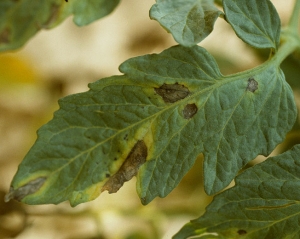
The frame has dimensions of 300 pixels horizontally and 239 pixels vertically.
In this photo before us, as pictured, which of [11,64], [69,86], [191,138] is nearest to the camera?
[191,138]

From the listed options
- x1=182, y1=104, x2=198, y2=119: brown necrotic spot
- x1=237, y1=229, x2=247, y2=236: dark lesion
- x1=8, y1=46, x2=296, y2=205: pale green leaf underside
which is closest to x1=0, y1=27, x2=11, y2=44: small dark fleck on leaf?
x1=8, y1=46, x2=296, y2=205: pale green leaf underside

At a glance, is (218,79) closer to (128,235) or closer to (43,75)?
(128,235)

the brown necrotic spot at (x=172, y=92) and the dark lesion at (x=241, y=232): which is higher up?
the brown necrotic spot at (x=172, y=92)

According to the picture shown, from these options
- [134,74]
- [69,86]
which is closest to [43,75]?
[69,86]

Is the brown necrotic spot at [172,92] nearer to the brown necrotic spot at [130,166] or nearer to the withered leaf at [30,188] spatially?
the brown necrotic spot at [130,166]

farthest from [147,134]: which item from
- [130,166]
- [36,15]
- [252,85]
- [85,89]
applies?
[85,89]

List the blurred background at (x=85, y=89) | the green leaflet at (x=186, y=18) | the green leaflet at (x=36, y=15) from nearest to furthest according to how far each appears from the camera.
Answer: the green leaflet at (x=186, y=18) → the green leaflet at (x=36, y=15) → the blurred background at (x=85, y=89)

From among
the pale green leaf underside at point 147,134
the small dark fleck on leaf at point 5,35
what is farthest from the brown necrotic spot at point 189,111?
the small dark fleck on leaf at point 5,35

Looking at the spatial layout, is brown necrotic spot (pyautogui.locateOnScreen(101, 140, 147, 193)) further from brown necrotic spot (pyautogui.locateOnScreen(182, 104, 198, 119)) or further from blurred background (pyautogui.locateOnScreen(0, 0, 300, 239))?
blurred background (pyautogui.locateOnScreen(0, 0, 300, 239))
